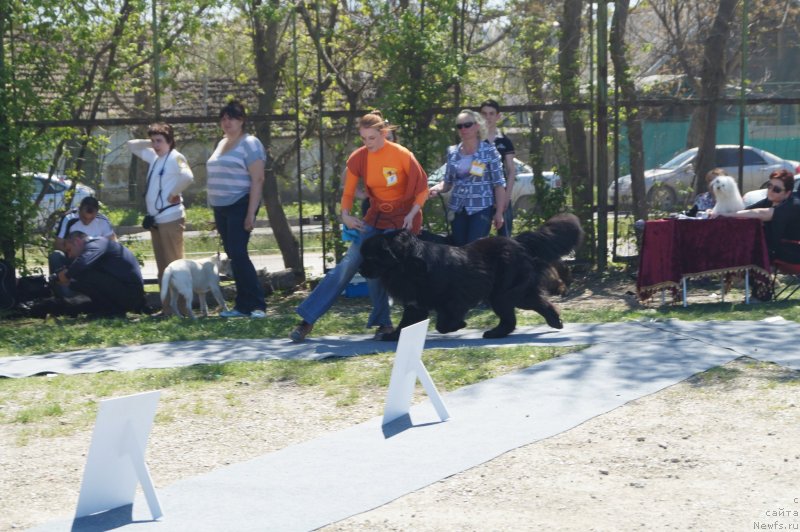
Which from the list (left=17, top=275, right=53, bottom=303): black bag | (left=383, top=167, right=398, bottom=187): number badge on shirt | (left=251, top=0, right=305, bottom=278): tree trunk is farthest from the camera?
(left=251, top=0, right=305, bottom=278): tree trunk

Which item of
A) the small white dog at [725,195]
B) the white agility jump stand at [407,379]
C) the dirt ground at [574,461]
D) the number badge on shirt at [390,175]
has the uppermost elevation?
the number badge on shirt at [390,175]

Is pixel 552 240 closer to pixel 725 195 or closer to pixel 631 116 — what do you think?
pixel 725 195

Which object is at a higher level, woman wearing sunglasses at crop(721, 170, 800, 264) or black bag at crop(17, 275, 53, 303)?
woman wearing sunglasses at crop(721, 170, 800, 264)

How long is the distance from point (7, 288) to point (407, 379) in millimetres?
6285

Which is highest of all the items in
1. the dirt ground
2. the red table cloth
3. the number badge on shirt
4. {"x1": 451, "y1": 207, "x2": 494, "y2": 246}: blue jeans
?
the number badge on shirt

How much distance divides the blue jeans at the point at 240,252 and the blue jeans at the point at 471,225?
1946 millimetres

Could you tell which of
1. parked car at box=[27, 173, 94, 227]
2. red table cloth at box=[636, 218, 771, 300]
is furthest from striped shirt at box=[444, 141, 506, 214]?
parked car at box=[27, 173, 94, 227]

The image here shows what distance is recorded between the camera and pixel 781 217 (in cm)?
910

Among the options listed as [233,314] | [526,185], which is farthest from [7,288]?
[526,185]

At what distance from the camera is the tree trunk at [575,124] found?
1135 centimetres

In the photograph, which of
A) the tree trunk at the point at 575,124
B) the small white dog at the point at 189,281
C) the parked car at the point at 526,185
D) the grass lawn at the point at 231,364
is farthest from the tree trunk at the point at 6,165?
the tree trunk at the point at 575,124

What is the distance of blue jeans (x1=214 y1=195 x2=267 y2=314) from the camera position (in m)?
9.27

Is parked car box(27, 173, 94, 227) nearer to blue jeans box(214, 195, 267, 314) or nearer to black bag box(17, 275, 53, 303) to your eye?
black bag box(17, 275, 53, 303)

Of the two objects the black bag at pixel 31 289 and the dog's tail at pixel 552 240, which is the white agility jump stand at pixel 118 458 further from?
the black bag at pixel 31 289
